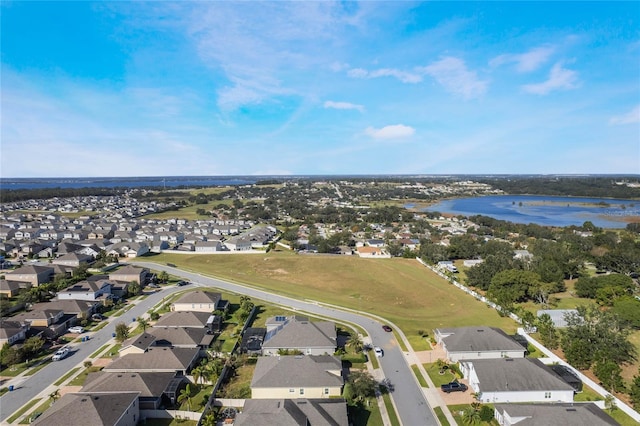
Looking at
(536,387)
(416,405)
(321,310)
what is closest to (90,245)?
(321,310)

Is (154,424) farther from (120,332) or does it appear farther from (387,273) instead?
(387,273)

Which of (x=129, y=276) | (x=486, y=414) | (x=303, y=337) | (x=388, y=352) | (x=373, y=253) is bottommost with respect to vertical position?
(x=373, y=253)

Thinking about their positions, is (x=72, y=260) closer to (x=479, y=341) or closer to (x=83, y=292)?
(x=83, y=292)

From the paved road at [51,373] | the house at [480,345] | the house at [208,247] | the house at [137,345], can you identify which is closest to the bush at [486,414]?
the house at [480,345]

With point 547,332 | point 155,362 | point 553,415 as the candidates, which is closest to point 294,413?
point 155,362

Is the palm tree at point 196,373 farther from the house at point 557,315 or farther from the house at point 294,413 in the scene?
the house at point 557,315

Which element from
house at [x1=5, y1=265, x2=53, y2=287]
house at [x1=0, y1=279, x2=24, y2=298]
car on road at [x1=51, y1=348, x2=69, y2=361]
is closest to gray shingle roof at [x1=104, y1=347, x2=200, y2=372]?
car on road at [x1=51, y1=348, x2=69, y2=361]
